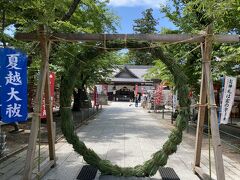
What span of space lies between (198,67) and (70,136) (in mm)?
8798

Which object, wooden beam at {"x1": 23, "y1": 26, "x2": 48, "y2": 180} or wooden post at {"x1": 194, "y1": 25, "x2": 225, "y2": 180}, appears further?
wooden beam at {"x1": 23, "y1": 26, "x2": 48, "y2": 180}

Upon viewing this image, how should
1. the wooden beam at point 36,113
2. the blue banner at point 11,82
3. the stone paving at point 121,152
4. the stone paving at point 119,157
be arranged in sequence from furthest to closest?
the stone paving at point 121,152
the stone paving at point 119,157
the blue banner at point 11,82
the wooden beam at point 36,113

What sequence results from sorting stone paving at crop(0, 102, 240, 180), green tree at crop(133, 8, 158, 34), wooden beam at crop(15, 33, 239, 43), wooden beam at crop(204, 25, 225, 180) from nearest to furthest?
wooden beam at crop(204, 25, 225, 180) → wooden beam at crop(15, 33, 239, 43) → stone paving at crop(0, 102, 240, 180) → green tree at crop(133, 8, 158, 34)

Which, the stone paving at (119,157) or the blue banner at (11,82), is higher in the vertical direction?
the blue banner at (11,82)

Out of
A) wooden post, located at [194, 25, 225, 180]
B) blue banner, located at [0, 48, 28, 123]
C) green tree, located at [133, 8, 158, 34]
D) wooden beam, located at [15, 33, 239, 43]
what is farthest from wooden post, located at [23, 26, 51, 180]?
green tree, located at [133, 8, 158, 34]

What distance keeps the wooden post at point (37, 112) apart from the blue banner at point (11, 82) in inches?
33.9

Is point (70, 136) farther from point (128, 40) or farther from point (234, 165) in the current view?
point (234, 165)

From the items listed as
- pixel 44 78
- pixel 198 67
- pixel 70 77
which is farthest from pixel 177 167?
pixel 198 67

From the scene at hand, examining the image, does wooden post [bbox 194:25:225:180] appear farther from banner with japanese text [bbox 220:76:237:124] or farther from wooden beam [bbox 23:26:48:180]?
Result: wooden beam [bbox 23:26:48:180]

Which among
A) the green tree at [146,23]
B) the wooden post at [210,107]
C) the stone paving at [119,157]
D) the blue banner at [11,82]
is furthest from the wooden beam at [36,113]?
the green tree at [146,23]

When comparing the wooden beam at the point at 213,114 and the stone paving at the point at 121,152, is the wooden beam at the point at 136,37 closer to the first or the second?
the wooden beam at the point at 213,114

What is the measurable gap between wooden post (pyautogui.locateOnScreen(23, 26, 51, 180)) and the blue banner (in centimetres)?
86

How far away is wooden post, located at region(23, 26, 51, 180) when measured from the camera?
6.50 metres

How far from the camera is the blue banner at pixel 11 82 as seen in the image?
305 inches
